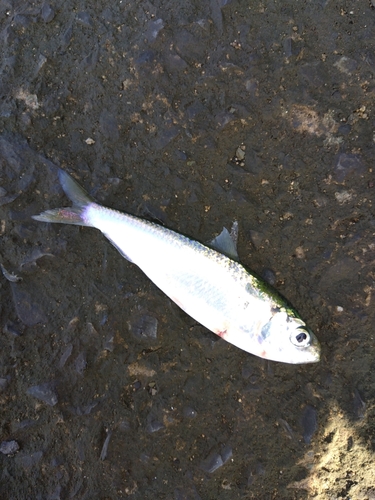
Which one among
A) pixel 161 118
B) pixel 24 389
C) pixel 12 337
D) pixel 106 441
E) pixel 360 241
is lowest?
pixel 106 441

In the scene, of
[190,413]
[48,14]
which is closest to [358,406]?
[190,413]

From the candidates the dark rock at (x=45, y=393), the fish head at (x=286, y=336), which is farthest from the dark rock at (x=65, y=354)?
the fish head at (x=286, y=336)

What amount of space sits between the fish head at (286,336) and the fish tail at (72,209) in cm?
149

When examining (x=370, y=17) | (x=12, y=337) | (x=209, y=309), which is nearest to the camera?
(x=209, y=309)

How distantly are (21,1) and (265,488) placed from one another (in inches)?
169

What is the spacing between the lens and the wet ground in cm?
311

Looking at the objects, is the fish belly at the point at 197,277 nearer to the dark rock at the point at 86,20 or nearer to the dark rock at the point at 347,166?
the dark rock at the point at 347,166

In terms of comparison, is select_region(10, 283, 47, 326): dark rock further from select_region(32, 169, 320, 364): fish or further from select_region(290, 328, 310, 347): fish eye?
select_region(290, 328, 310, 347): fish eye

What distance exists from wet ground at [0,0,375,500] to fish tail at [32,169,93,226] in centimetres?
19

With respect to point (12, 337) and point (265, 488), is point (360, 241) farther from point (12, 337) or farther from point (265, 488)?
point (12, 337)

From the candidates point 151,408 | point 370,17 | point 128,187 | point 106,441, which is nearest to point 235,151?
point 128,187

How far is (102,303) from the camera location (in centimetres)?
322

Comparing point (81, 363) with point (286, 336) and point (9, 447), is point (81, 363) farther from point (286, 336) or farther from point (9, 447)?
point (286, 336)

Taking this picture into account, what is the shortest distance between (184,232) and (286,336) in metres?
1.09
